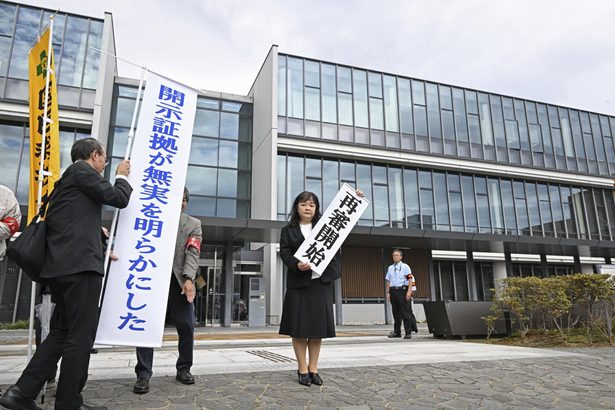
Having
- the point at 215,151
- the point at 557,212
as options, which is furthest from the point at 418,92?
the point at 215,151

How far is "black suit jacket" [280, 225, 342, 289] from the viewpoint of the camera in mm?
3994

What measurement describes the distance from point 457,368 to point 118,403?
3492mm

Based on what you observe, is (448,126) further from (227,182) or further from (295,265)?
(295,265)

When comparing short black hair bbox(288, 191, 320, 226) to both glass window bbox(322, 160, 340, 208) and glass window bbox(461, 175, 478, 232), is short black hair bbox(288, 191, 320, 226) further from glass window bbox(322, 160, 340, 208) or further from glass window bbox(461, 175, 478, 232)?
glass window bbox(461, 175, 478, 232)

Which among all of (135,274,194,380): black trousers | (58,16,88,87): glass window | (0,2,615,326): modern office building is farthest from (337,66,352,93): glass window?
(135,274,194,380): black trousers

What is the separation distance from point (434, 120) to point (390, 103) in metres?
2.52

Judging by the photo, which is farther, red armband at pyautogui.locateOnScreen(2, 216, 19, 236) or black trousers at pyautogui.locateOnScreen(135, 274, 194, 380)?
black trousers at pyautogui.locateOnScreen(135, 274, 194, 380)

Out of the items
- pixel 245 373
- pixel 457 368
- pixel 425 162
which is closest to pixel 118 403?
pixel 245 373

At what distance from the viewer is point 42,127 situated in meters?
4.14

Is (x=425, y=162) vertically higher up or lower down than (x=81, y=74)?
lower down

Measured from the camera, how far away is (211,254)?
55.2ft

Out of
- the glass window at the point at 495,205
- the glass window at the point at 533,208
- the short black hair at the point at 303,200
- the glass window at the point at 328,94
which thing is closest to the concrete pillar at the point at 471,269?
the glass window at the point at 495,205

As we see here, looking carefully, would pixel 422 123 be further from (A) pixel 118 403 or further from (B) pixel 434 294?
(A) pixel 118 403

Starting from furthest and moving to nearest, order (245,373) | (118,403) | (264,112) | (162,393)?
(264,112) → (245,373) → (162,393) → (118,403)
